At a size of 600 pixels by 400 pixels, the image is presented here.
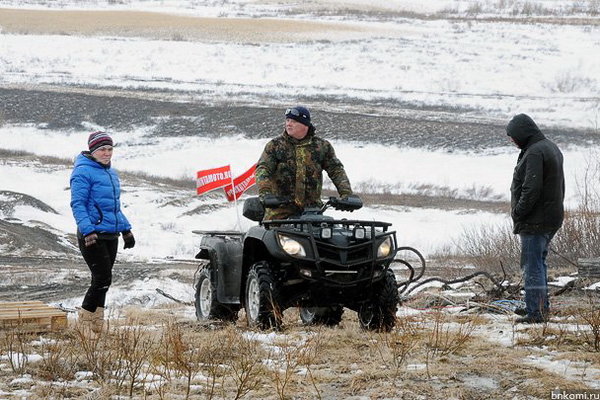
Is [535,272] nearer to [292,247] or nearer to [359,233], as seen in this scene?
[359,233]

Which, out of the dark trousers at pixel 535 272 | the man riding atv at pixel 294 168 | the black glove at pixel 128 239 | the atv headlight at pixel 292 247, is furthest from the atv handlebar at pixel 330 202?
the dark trousers at pixel 535 272

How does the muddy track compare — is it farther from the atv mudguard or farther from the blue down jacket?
the blue down jacket

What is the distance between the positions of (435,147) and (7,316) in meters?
27.3

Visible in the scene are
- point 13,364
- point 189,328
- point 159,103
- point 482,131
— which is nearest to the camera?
point 13,364

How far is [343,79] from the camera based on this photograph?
150 ft

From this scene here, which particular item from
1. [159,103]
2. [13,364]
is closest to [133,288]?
[13,364]

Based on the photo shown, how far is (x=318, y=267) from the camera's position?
778 cm

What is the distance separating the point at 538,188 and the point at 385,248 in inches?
63.1

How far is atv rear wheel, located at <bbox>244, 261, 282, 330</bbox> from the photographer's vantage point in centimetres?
793

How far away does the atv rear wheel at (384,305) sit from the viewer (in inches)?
320

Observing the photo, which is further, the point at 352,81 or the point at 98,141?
the point at 352,81

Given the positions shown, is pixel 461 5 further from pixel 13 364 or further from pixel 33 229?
pixel 13 364

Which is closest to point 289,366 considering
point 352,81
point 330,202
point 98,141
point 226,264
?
point 330,202

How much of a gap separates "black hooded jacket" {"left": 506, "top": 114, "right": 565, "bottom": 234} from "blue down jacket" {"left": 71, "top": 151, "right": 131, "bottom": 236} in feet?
12.2
